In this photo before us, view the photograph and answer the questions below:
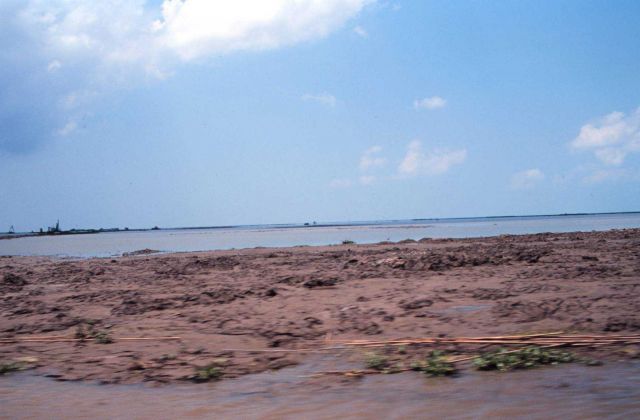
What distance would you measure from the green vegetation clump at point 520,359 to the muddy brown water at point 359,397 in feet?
0.45

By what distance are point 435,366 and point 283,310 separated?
3.40 m

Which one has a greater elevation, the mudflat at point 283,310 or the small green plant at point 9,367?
the mudflat at point 283,310

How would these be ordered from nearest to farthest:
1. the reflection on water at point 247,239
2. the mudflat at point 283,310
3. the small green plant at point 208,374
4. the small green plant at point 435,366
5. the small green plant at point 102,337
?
the small green plant at point 435,366
the small green plant at point 208,374
the mudflat at point 283,310
the small green plant at point 102,337
the reflection on water at point 247,239

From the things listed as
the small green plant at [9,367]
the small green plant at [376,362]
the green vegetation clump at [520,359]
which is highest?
the green vegetation clump at [520,359]

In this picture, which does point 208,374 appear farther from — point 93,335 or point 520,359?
point 520,359

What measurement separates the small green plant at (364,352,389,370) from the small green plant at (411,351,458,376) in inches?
11.0

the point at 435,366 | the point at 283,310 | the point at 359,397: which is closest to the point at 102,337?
the point at 283,310

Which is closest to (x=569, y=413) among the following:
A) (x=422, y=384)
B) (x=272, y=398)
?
(x=422, y=384)

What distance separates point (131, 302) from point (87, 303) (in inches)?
37.3

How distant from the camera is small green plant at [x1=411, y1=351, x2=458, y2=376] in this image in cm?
419

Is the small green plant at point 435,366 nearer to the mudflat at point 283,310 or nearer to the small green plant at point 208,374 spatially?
the mudflat at point 283,310

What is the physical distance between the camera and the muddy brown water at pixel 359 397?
11.1 ft

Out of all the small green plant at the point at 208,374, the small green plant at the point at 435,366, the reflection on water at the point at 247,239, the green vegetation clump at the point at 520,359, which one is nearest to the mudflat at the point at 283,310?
the small green plant at the point at 208,374

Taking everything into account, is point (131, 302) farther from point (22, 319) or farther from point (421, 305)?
point (421, 305)
